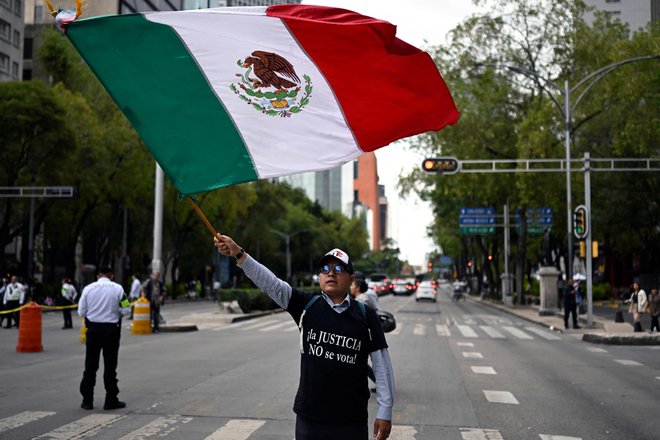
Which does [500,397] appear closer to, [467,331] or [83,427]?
[83,427]

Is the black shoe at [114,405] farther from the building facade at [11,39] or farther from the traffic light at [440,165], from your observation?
the building facade at [11,39]

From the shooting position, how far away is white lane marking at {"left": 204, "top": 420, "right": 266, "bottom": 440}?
8.19 m

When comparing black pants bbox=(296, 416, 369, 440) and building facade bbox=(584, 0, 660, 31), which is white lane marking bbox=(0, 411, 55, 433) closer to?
black pants bbox=(296, 416, 369, 440)

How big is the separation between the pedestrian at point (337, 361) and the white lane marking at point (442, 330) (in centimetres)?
2021

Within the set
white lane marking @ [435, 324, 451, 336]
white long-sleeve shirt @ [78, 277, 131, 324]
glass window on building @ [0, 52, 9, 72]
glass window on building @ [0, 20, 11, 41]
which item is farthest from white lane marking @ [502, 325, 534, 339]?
glass window on building @ [0, 20, 11, 41]

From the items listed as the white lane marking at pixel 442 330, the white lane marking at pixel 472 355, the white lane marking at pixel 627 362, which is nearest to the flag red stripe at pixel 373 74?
the white lane marking at pixel 472 355

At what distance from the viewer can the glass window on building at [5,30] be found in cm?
5647

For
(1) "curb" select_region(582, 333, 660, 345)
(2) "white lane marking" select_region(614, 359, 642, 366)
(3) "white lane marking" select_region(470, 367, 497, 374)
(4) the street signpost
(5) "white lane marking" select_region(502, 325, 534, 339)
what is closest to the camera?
(3) "white lane marking" select_region(470, 367, 497, 374)

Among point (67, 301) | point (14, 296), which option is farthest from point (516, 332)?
point (14, 296)

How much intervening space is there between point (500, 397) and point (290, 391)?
3045mm

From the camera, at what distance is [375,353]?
4.77m

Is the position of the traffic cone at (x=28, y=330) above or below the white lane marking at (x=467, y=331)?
above

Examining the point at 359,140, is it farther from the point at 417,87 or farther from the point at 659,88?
the point at 659,88

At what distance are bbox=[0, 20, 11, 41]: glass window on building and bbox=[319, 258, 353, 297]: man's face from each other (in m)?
58.0
